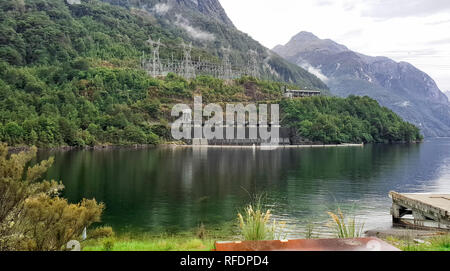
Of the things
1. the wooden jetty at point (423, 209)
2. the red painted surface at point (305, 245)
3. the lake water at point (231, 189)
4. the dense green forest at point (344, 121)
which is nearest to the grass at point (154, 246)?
the red painted surface at point (305, 245)

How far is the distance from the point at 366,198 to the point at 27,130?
57.9 meters

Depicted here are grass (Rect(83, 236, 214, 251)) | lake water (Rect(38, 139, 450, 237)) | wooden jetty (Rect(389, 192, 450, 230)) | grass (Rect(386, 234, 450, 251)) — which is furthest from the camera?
lake water (Rect(38, 139, 450, 237))

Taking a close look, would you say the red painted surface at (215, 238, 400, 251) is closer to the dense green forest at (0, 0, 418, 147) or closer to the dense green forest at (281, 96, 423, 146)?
the dense green forest at (0, 0, 418, 147)

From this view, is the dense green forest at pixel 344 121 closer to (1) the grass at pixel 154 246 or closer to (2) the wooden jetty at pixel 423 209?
(2) the wooden jetty at pixel 423 209

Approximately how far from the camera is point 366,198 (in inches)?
1146

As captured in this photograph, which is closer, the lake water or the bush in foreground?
the bush in foreground

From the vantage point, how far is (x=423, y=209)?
1903 cm

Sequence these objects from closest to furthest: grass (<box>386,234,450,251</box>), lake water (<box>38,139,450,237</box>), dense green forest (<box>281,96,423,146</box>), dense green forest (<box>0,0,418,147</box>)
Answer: grass (<box>386,234,450,251</box>) → lake water (<box>38,139,450,237</box>) → dense green forest (<box>0,0,418,147</box>) → dense green forest (<box>281,96,423,146</box>)

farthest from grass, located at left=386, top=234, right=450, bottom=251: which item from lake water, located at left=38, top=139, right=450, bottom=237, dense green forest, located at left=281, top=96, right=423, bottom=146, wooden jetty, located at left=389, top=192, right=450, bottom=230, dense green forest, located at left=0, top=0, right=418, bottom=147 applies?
dense green forest, located at left=281, top=96, right=423, bottom=146

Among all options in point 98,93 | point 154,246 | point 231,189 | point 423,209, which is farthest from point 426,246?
point 98,93

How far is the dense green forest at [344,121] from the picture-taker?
104875 millimetres

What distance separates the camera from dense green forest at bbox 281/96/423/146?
344 feet

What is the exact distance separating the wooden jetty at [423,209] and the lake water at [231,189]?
3.08 ft

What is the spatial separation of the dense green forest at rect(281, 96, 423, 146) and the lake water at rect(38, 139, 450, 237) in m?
53.5
